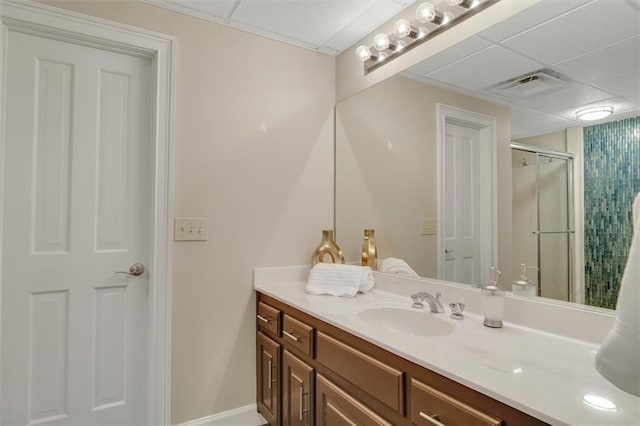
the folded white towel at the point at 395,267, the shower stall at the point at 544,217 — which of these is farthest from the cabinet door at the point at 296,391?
the shower stall at the point at 544,217

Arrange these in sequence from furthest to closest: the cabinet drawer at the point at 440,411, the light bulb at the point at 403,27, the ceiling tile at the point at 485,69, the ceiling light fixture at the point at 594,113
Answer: the light bulb at the point at 403,27
the ceiling tile at the point at 485,69
the ceiling light fixture at the point at 594,113
the cabinet drawer at the point at 440,411

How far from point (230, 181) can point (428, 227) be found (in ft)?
3.45

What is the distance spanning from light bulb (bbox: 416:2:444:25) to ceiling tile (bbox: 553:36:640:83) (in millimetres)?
562

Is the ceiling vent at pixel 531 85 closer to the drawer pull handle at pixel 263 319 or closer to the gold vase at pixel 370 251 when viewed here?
the gold vase at pixel 370 251

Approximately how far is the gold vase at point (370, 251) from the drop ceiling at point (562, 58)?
35.8 inches

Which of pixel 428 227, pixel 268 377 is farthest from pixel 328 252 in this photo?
pixel 268 377

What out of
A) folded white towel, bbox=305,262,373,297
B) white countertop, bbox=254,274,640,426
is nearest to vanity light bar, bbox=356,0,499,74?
folded white towel, bbox=305,262,373,297

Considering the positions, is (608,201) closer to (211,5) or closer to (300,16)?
(300,16)

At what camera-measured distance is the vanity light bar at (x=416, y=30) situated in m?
1.45

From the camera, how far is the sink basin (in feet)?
4.39

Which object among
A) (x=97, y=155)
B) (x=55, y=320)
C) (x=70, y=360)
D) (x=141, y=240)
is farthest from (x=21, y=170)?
(x=70, y=360)

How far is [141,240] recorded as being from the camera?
5.72ft

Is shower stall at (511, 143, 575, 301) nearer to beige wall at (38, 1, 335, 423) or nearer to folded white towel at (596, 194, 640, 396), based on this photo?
folded white towel at (596, 194, 640, 396)

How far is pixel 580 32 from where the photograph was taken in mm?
1120
